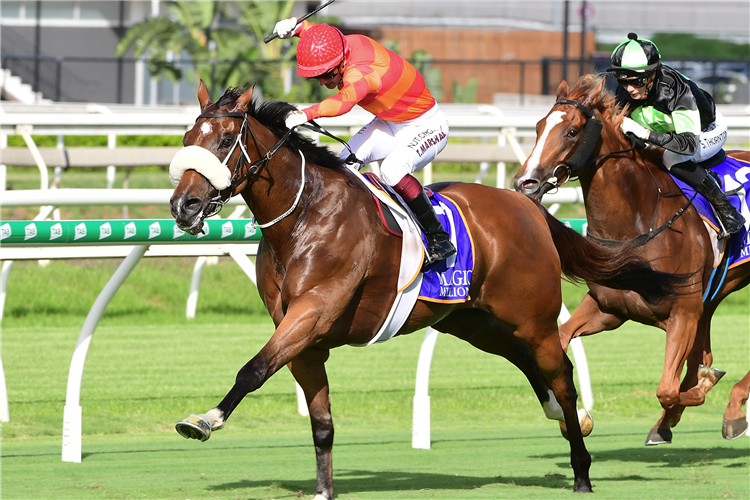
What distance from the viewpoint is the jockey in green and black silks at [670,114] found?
5.04 meters

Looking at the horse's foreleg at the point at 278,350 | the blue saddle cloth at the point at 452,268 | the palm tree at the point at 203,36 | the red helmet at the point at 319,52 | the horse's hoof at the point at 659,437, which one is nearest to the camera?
the horse's foreleg at the point at 278,350

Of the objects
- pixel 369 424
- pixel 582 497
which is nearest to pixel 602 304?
pixel 582 497

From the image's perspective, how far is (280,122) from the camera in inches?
160

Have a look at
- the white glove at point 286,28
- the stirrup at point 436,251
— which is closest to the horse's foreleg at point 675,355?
the stirrup at point 436,251

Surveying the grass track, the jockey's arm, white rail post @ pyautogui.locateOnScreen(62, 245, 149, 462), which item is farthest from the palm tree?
the jockey's arm

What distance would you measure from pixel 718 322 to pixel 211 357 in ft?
16.0

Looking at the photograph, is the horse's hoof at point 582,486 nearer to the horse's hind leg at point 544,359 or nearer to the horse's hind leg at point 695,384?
the horse's hind leg at point 544,359

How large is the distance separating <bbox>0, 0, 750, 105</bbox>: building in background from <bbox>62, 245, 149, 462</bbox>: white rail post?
14.9 metres

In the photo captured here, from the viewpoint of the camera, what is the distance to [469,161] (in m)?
10.2

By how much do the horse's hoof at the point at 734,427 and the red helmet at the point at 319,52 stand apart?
2.59 m

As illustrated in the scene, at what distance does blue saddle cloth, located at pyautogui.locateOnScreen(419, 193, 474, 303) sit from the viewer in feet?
14.1

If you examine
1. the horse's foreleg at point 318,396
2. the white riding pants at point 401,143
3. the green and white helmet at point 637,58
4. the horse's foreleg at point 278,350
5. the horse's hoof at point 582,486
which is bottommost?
the horse's hoof at point 582,486

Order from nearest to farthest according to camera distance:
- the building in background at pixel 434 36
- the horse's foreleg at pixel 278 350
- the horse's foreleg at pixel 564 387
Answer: the horse's foreleg at pixel 278 350 < the horse's foreleg at pixel 564 387 < the building in background at pixel 434 36

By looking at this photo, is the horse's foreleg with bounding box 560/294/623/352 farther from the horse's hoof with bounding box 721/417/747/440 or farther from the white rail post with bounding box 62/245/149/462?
the white rail post with bounding box 62/245/149/462
